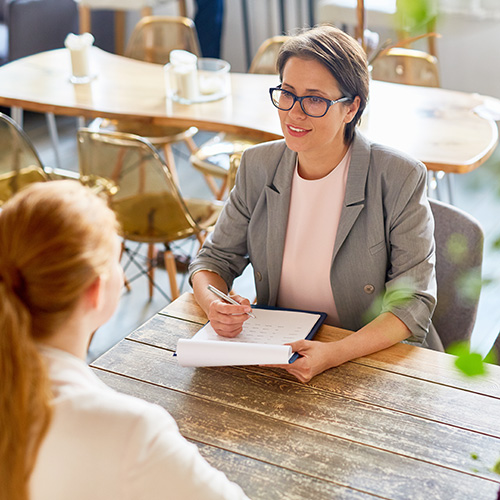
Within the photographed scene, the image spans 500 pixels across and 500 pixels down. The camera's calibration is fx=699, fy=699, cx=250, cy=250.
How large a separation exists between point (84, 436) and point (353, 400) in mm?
612

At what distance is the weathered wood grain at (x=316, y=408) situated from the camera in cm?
115

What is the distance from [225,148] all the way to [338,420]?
2.25 m

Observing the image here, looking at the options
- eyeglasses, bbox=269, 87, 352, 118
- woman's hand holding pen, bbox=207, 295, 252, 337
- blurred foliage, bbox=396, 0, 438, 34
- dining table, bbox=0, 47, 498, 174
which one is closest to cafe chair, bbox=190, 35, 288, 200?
dining table, bbox=0, 47, 498, 174

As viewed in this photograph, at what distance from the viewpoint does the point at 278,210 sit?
1720 millimetres

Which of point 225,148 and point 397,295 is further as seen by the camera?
point 225,148

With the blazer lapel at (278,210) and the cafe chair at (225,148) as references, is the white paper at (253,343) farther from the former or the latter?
the cafe chair at (225,148)

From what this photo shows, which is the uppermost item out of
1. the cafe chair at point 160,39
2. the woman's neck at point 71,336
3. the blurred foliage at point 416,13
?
the blurred foliage at point 416,13

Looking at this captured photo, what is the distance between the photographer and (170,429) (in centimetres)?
85

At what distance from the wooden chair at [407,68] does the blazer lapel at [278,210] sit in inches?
74.0

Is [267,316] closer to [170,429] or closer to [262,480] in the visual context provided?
[262,480]

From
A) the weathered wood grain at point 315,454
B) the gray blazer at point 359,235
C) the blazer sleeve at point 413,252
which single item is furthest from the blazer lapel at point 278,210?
the weathered wood grain at point 315,454

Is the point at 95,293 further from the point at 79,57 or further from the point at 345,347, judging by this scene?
the point at 79,57

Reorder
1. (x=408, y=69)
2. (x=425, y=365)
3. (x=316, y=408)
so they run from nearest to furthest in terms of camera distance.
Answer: (x=316, y=408)
(x=425, y=365)
(x=408, y=69)

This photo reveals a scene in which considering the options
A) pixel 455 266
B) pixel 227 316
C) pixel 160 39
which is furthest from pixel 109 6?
pixel 227 316
